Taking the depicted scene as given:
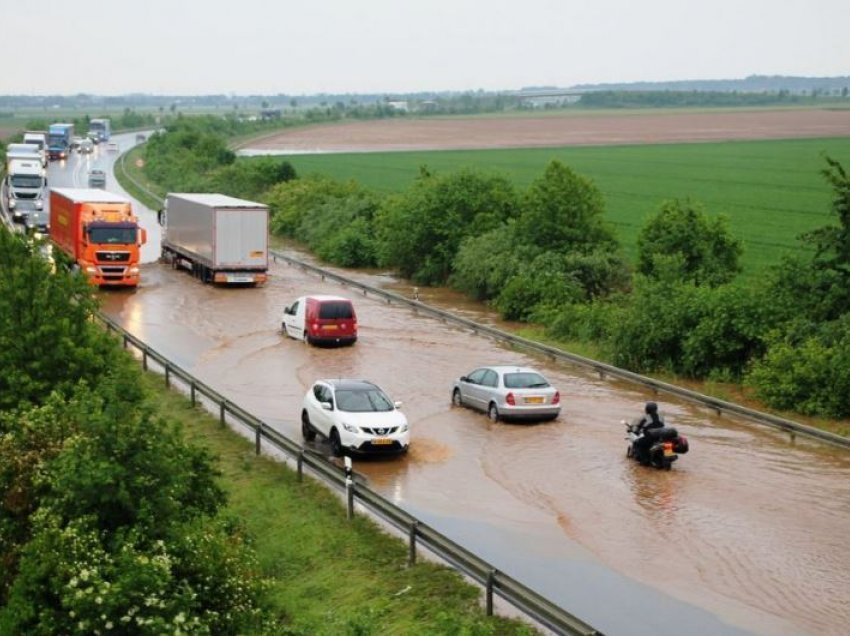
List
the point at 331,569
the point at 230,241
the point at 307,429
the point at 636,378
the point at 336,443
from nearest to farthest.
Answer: the point at 331,569 → the point at 336,443 → the point at 307,429 → the point at 636,378 → the point at 230,241

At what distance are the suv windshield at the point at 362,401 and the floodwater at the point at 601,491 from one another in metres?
1.14

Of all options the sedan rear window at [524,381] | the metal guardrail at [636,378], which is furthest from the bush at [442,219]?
the sedan rear window at [524,381]

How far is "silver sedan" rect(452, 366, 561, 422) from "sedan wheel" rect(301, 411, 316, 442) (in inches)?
174

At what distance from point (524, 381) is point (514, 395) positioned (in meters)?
0.61

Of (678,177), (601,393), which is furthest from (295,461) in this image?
(678,177)

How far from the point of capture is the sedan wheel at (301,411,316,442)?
29223mm

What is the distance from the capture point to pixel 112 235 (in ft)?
174

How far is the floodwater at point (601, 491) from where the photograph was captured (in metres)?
19.5

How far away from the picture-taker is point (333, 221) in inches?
2864

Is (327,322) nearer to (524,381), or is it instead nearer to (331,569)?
(524,381)

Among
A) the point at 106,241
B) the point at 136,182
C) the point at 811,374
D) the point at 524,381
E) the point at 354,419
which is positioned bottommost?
the point at 136,182

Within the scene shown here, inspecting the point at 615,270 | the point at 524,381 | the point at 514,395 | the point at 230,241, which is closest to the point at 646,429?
the point at 514,395

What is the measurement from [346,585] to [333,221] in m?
53.1

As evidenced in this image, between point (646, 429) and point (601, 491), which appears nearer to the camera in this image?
point (601, 491)
